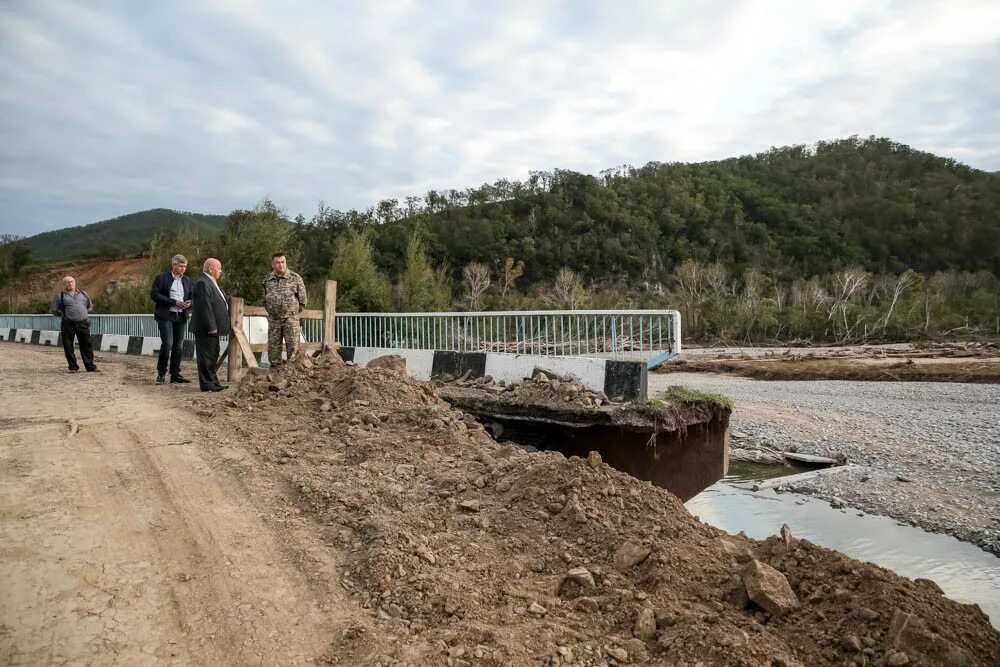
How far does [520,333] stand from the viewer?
8.34 m

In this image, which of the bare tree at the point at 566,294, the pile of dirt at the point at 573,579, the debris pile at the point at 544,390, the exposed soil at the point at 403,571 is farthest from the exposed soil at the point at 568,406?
the bare tree at the point at 566,294

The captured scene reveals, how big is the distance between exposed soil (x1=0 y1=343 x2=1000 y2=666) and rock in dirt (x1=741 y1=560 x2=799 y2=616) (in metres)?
0.01

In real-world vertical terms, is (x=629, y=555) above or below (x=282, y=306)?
below

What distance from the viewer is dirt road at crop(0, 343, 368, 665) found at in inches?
102

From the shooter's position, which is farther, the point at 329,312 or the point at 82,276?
the point at 82,276

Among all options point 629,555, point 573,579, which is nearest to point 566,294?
point 629,555

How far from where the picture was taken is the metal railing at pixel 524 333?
662 centimetres

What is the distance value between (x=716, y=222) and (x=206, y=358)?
92207mm

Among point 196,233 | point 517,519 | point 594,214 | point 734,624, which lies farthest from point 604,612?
point 594,214

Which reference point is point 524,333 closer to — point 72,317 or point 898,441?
point 72,317

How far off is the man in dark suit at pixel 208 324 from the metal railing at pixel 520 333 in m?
2.47

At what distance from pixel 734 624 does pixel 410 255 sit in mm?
20144

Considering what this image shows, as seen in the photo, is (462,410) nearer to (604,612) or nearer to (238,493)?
(238,493)

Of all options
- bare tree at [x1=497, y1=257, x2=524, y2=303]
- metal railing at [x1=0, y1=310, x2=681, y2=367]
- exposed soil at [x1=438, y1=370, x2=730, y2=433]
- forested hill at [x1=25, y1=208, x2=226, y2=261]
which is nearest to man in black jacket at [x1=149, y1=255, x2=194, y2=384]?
metal railing at [x1=0, y1=310, x2=681, y2=367]
